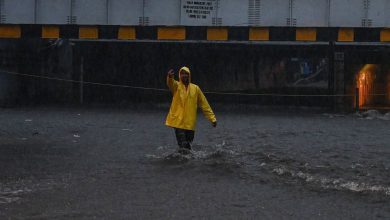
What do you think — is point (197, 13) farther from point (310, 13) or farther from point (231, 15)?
point (310, 13)

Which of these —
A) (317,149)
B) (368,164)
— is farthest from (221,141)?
(368,164)

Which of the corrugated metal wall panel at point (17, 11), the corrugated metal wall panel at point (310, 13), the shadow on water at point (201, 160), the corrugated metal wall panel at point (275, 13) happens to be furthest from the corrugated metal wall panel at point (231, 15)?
the shadow on water at point (201, 160)

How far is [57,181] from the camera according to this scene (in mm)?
8047

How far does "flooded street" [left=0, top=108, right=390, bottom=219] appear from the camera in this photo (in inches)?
255

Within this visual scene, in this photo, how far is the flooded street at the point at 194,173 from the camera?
21.3 feet

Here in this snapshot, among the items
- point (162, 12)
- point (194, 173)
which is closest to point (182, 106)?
point (194, 173)

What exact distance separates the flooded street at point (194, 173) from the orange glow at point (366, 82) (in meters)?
9.07

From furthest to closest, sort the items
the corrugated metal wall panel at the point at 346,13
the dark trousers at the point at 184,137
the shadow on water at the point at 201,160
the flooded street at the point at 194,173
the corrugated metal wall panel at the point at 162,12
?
1. the corrugated metal wall panel at the point at 162,12
2. the corrugated metal wall panel at the point at 346,13
3. the dark trousers at the point at 184,137
4. the shadow on water at the point at 201,160
5. the flooded street at the point at 194,173

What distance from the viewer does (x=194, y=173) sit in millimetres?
8859

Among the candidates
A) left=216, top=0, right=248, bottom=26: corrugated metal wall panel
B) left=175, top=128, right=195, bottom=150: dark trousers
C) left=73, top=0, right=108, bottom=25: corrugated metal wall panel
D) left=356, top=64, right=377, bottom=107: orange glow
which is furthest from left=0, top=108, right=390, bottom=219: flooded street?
left=356, top=64, right=377, bottom=107: orange glow

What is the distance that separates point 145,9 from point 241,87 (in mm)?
6785

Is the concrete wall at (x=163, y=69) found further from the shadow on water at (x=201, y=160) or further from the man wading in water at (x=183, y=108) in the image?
the man wading in water at (x=183, y=108)

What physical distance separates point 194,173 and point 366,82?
19.4 meters

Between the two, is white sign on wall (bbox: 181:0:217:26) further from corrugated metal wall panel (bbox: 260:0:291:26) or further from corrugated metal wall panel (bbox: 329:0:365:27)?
corrugated metal wall panel (bbox: 329:0:365:27)
